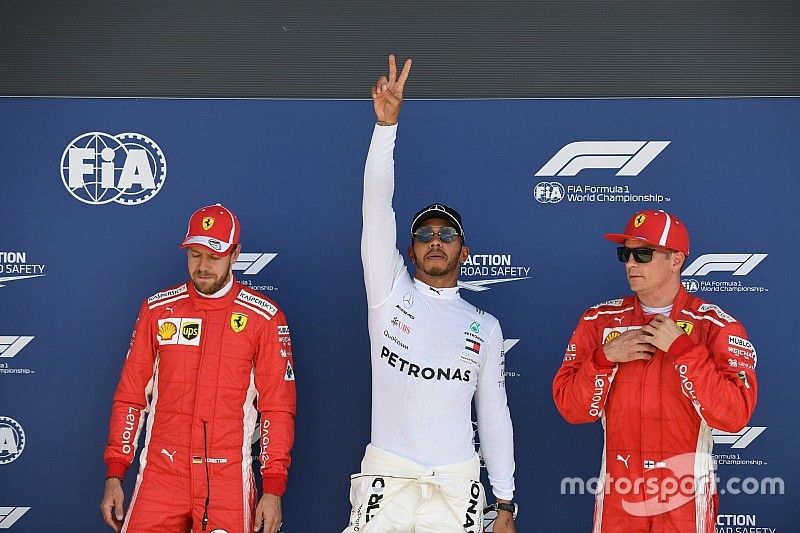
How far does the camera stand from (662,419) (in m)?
2.87

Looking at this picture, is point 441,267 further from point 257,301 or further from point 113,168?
point 113,168

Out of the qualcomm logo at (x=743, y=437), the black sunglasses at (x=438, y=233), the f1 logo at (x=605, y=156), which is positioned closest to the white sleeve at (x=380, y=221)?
the black sunglasses at (x=438, y=233)

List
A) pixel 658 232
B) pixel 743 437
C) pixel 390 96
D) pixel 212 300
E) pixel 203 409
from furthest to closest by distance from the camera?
pixel 743 437
pixel 212 300
pixel 203 409
pixel 658 232
pixel 390 96

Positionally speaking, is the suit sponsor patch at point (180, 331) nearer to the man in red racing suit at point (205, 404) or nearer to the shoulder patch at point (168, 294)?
the man in red racing suit at point (205, 404)

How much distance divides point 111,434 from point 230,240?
2.41 ft

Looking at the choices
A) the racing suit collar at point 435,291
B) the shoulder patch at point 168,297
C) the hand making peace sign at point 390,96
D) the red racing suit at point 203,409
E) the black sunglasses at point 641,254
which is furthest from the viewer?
the shoulder patch at point 168,297

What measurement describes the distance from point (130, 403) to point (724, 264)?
2293mm

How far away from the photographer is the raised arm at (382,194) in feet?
9.34

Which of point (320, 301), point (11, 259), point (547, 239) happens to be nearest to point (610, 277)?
point (547, 239)

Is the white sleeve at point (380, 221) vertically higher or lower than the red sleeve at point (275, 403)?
higher

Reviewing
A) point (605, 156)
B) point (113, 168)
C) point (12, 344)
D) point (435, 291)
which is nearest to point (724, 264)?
point (605, 156)

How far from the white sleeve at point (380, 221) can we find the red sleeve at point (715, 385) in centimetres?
89

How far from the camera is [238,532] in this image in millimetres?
3053

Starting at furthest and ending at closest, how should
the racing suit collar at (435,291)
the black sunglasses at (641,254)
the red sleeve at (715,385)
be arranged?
the racing suit collar at (435,291)
the black sunglasses at (641,254)
the red sleeve at (715,385)
